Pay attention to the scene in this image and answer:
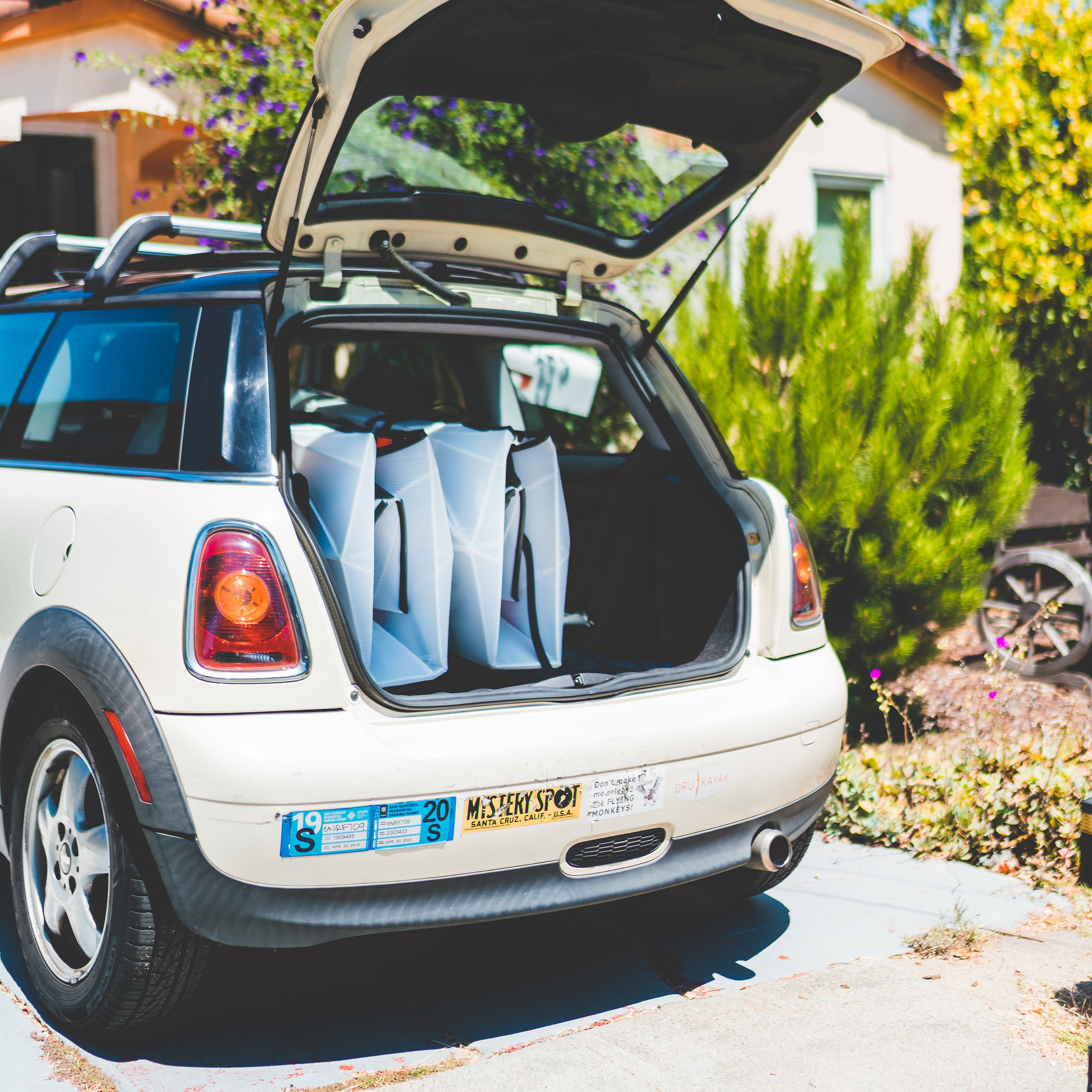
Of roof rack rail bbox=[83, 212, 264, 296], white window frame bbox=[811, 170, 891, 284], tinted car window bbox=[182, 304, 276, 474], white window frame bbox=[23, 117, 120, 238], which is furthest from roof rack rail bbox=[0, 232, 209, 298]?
white window frame bbox=[811, 170, 891, 284]

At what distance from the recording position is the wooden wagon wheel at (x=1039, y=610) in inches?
270

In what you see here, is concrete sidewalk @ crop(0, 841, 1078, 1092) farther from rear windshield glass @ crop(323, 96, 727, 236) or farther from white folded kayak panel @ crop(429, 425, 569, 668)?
rear windshield glass @ crop(323, 96, 727, 236)

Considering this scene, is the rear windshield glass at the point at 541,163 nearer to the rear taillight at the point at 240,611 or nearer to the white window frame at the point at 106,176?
the rear taillight at the point at 240,611

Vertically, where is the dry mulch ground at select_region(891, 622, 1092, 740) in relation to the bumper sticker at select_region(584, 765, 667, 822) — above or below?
below

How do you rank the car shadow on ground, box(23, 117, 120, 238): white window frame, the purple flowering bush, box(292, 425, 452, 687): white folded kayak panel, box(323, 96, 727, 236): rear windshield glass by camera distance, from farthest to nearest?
box(23, 117, 120, 238): white window frame, the purple flowering bush, box(323, 96, 727, 236): rear windshield glass, box(292, 425, 452, 687): white folded kayak panel, the car shadow on ground

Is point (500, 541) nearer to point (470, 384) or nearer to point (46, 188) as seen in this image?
point (470, 384)

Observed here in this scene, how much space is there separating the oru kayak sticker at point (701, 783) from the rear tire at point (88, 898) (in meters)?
1.12

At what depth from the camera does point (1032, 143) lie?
10.1 metres

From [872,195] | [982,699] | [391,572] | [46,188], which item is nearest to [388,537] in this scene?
[391,572]

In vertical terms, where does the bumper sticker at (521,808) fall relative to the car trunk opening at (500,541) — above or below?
below

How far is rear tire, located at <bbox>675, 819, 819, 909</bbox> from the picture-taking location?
3463 millimetres

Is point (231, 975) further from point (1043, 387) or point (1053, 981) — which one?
point (1043, 387)

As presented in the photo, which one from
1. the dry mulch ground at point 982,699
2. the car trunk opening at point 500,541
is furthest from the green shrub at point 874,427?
the car trunk opening at point 500,541

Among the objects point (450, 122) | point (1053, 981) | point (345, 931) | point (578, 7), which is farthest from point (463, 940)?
point (450, 122)
